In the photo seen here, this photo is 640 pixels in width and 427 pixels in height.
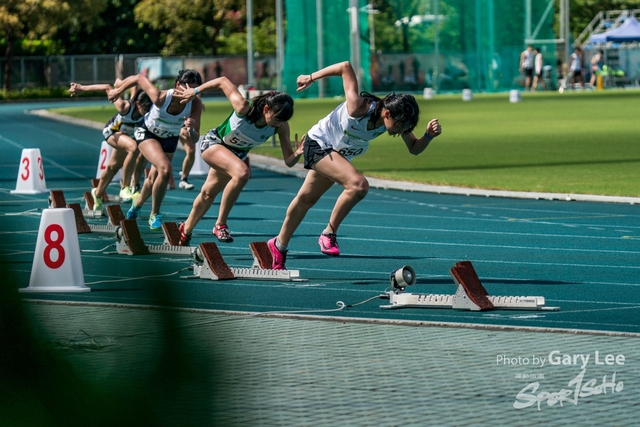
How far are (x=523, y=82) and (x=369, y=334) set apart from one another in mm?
58268

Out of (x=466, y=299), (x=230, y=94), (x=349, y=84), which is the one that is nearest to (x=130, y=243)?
(x=230, y=94)

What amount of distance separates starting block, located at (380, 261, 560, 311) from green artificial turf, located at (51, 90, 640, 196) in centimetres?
937

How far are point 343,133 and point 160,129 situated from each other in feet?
13.0

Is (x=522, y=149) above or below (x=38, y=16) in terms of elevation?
below

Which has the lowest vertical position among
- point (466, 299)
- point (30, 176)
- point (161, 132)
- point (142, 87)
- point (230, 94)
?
point (30, 176)

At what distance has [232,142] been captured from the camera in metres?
11.6

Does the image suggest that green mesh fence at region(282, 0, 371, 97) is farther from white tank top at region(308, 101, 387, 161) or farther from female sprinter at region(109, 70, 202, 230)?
white tank top at region(308, 101, 387, 161)

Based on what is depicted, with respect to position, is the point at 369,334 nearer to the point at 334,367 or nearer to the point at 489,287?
the point at 334,367

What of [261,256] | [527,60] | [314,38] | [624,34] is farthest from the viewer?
[624,34]

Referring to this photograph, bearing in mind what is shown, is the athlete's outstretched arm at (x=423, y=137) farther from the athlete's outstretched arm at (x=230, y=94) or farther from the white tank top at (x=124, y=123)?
the white tank top at (x=124, y=123)

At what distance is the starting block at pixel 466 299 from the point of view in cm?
845

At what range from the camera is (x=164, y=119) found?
45.2 ft

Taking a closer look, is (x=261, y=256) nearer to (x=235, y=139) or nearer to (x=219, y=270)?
(x=219, y=270)

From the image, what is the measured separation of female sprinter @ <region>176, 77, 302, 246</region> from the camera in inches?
427
